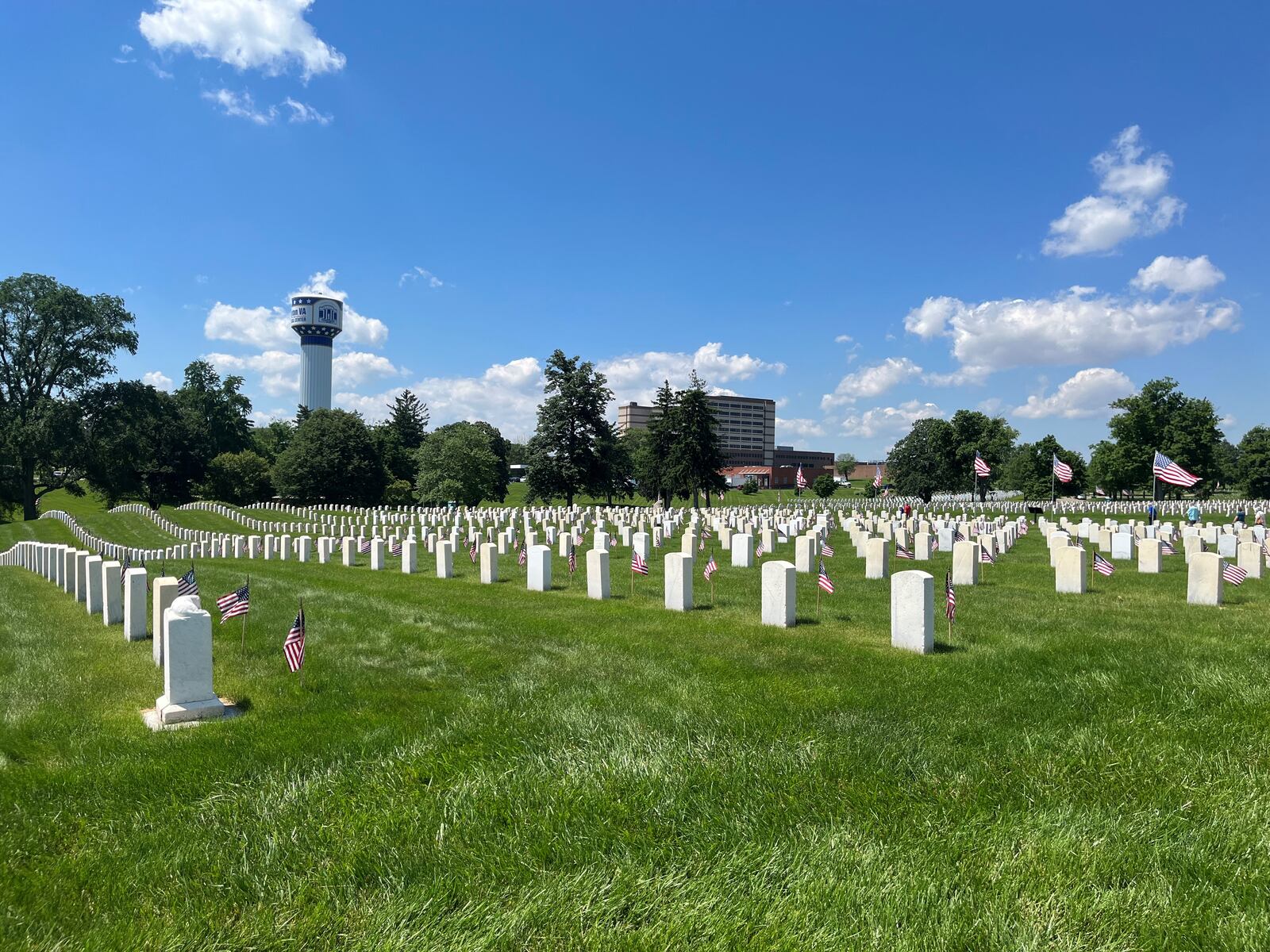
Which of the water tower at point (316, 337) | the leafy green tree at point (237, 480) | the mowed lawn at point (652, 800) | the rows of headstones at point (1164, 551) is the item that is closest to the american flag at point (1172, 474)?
the rows of headstones at point (1164, 551)

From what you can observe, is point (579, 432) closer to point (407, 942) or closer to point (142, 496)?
point (142, 496)

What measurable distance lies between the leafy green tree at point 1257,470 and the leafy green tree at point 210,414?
98976 mm

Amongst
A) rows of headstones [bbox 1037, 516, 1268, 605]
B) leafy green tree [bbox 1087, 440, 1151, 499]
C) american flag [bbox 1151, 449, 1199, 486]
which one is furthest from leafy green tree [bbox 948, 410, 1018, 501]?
rows of headstones [bbox 1037, 516, 1268, 605]

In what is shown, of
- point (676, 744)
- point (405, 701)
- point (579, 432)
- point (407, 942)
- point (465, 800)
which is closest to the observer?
point (407, 942)

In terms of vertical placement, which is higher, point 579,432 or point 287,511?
→ point 579,432

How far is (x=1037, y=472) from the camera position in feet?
261

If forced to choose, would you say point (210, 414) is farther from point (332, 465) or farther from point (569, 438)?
point (569, 438)

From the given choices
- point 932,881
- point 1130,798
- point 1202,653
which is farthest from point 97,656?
point 1202,653

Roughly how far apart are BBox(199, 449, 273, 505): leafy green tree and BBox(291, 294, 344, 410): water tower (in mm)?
107381

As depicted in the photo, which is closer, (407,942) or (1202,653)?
(407,942)

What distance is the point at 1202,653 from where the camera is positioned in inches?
305

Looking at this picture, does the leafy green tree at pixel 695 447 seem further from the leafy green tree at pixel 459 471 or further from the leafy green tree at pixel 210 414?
the leafy green tree at pixel 210 414

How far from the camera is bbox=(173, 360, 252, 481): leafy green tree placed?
72.0 meters

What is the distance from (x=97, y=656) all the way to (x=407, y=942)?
7.45m
